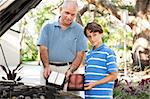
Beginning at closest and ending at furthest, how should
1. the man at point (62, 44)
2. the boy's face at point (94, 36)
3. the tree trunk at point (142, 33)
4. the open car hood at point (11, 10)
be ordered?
the open car hood at point (11, 10)
the boy's face at point (94, 36)
the man at point (62, 44)
the tree trunk at point (142, 33)

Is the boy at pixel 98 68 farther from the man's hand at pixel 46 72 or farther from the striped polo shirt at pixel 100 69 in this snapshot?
the man's hand at pixel 46 72

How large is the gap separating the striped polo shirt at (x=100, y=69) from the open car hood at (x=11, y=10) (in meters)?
0.94

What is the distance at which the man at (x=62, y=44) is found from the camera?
4.11m

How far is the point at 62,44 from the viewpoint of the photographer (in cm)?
412

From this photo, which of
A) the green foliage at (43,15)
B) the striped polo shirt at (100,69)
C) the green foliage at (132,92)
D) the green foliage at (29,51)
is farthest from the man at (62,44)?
the green foliage at (29,51)

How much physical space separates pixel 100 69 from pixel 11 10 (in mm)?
1207

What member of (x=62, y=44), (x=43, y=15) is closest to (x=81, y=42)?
(x=62, y=44)

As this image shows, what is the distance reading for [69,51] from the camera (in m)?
4.15

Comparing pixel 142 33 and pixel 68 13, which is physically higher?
pixel 142 33

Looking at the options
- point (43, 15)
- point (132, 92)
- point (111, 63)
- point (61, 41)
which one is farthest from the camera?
point (43, 15)

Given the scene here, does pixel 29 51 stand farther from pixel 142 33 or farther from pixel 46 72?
pixel 46 72

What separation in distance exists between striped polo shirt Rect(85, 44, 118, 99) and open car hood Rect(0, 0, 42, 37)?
938mm

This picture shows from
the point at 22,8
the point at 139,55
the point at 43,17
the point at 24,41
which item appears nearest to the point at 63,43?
the point at 22,8

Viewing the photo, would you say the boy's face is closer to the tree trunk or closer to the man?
the man
